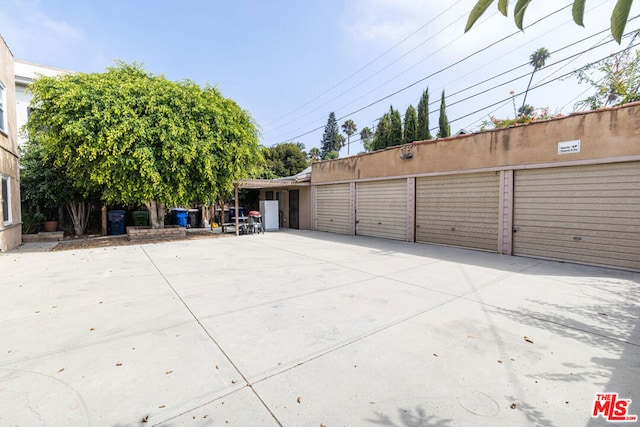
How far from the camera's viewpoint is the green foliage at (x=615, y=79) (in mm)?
12070

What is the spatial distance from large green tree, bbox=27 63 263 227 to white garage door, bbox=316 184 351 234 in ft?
14.6

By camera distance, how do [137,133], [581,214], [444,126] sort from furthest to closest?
[444,126]
[137,133]
[581,214]

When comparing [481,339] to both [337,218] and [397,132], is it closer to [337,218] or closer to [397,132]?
[337,218]

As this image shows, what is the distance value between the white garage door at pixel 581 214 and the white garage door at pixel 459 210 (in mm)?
608

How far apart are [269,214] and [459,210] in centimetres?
854

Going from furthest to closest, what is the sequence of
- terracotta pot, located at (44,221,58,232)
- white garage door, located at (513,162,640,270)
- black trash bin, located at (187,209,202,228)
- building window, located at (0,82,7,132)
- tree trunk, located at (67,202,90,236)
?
black trash bin, located at (187,209,202,228)
tree trunk, located at (67,202,90,236)
terracotta pot, located at (44,221,58,232)
building window, located at (0,82,7,132)
white garage door, located at (513,162,640,270)

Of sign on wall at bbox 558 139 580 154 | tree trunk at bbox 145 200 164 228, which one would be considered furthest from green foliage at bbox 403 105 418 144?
tree trunk at bbox 145 200 164 228

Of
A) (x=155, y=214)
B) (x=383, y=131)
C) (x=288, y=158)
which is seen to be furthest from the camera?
(x=288, y=158)

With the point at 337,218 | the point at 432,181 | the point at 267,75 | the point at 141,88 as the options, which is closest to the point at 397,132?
the point at 267,75

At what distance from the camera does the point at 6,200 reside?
855 centimetres

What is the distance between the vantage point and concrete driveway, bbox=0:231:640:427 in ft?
6.57

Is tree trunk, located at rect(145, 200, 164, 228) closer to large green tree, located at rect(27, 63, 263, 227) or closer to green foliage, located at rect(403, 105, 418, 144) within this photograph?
large green tree, located at rect(27, 63, 263, 227)

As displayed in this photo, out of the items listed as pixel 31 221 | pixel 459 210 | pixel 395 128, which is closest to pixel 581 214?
pixel 459 210

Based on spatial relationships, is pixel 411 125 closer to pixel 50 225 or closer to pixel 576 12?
pixel 50 225
